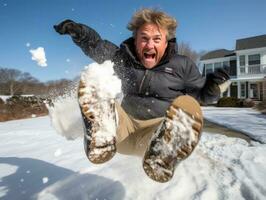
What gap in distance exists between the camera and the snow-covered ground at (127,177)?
2811mm

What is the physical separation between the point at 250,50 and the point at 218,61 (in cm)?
440

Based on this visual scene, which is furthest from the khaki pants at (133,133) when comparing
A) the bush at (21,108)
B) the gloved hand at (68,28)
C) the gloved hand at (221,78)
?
the bush at (21,108)

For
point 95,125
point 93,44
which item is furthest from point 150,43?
point 95,125

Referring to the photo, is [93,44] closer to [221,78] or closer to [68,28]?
[68,28]

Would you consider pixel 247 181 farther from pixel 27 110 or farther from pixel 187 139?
pixel 27 110

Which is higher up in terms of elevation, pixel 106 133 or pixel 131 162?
pixel 106 133

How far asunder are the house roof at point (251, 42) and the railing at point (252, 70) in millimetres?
1950

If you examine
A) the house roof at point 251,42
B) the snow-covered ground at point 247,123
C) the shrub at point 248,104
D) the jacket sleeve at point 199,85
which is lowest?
the shrub at point 248,104

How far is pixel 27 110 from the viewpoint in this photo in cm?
1509

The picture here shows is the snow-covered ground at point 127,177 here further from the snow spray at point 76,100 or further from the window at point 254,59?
the window at point 254,59

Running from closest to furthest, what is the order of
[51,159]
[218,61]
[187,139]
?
[187,139] < [51,159] < [218,61]

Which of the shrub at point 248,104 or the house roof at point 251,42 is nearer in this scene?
the shrub at point 248,104

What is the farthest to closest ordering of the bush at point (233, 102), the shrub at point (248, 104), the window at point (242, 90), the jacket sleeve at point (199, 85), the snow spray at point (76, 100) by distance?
the window at point (242, 90) → the bush at point (233, 102) → the shrub at point (248, 104) → the jacket sleeve at point (199, 85) → the snow spray at point (76, 100)

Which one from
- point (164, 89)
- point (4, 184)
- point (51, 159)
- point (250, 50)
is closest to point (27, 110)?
point (51, 159)
